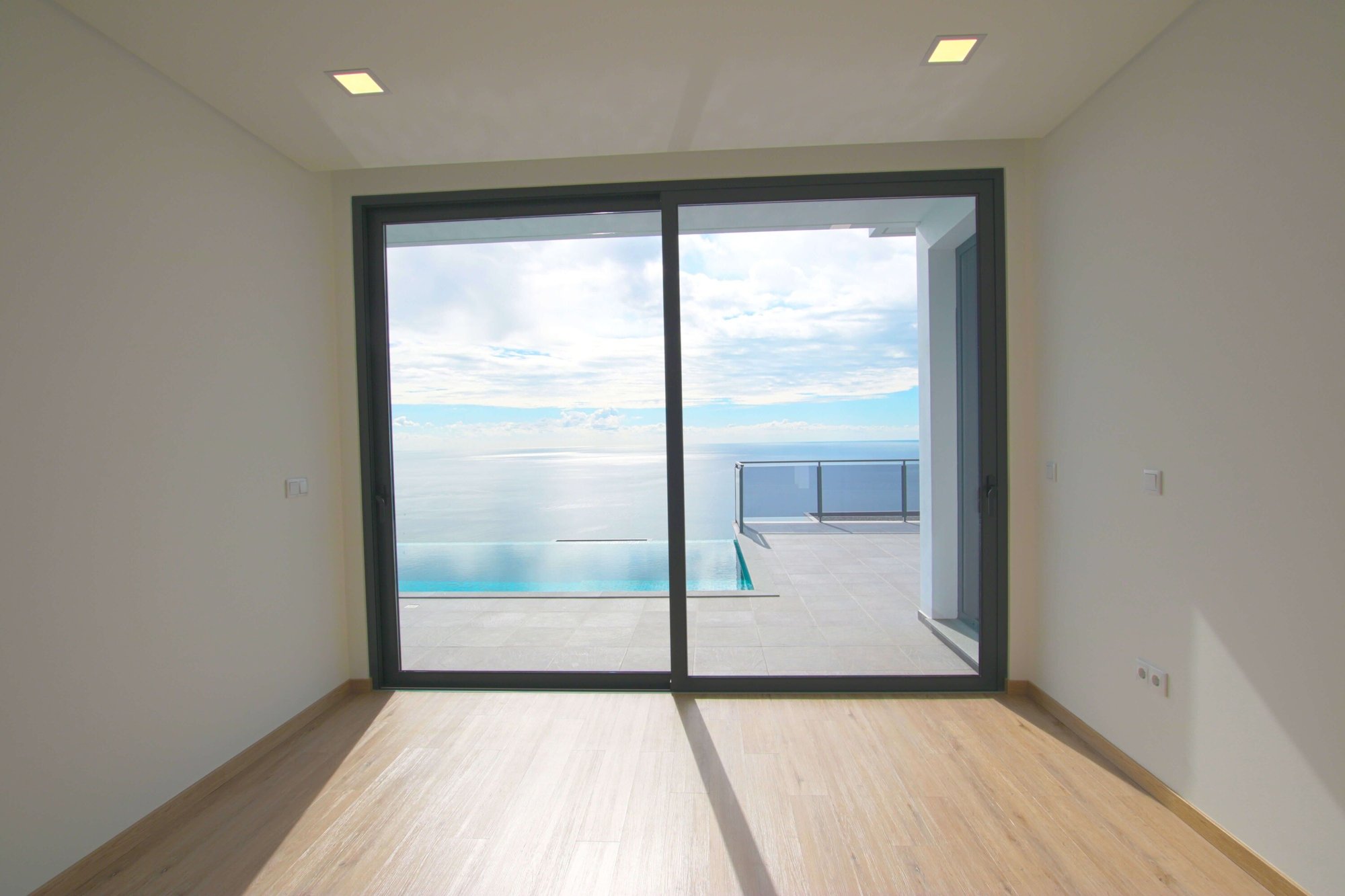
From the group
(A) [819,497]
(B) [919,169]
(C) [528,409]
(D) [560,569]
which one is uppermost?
(B) [919,169]

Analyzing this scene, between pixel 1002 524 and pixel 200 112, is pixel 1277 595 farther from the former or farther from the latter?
pixel 200 112

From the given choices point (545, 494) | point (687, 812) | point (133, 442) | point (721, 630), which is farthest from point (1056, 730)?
point (133, 442)

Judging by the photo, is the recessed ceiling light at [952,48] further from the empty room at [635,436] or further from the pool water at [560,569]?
the pool water at [560,569]

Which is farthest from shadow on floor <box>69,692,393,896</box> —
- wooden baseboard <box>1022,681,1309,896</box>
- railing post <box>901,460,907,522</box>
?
railing post <box>901,460,907,522</box>

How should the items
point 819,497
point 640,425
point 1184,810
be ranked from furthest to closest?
point 819,497
point 640,425
point 1184,810

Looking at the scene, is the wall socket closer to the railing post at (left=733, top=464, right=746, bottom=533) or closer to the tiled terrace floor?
the tiled terrace floor

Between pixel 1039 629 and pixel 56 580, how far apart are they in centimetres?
377

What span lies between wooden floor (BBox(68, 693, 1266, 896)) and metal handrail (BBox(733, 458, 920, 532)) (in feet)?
14.0

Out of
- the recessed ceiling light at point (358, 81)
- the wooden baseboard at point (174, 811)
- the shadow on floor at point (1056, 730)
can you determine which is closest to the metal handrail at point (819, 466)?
the shadow on floor at point (1056, 730)

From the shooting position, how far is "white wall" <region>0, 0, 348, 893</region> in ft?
5.98

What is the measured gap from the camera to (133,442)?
2162mm

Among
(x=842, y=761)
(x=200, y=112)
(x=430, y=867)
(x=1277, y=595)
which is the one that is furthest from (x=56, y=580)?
(x=1277, y=595)

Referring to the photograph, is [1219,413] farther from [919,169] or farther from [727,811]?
[727,811]

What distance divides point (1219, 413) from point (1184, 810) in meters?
1.30
